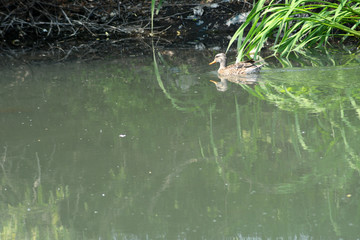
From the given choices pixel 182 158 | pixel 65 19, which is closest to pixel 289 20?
pixel 182 158

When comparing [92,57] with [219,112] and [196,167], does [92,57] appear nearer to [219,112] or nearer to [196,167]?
[219,112]

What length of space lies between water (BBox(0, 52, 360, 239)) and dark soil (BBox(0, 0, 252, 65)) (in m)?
3.03

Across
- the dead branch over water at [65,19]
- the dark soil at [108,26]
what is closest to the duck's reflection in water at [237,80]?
the dark soil at [108,26]

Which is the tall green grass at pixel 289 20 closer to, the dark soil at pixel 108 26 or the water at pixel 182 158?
the water at pixel 182 158

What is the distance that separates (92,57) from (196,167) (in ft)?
16.6

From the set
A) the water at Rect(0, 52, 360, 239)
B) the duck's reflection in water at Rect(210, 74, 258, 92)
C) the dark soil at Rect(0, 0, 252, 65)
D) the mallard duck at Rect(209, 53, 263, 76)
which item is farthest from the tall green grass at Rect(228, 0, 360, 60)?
the dark soil at Rect(0, 0, 252, 65)

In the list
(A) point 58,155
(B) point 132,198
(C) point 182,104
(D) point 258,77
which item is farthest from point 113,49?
(B) point 132,198

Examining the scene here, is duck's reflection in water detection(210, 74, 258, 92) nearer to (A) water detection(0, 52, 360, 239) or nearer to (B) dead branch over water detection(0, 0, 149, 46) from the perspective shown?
(A) water detection(0, 52, 360, 239)

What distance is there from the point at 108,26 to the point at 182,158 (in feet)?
23.7

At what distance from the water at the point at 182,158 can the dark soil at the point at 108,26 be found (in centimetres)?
303

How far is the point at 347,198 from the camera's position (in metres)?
3.77

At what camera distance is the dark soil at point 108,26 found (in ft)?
33.4

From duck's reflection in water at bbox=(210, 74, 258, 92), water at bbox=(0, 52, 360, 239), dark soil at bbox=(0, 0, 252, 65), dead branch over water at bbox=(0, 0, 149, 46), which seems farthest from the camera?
dead branch over water at bbox=(0, 0, 149, 46)

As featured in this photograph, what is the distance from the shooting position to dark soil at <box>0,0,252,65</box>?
1017 centimetres
